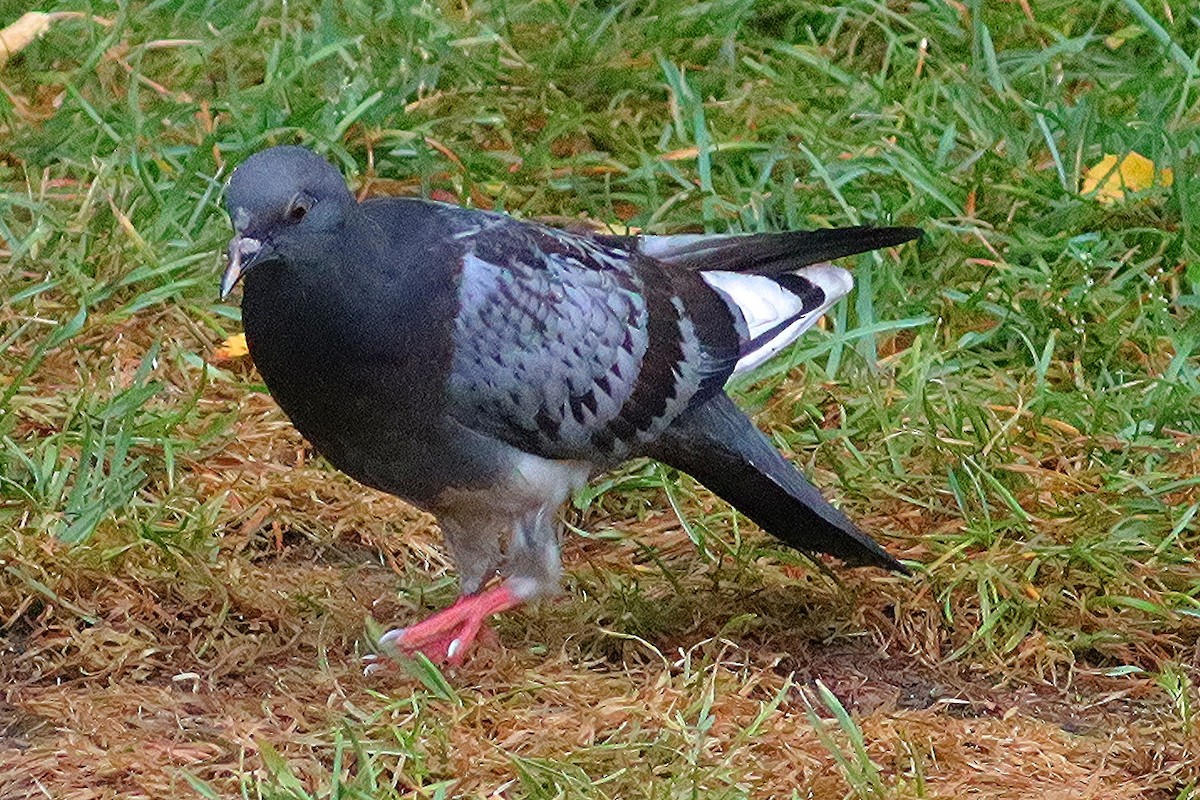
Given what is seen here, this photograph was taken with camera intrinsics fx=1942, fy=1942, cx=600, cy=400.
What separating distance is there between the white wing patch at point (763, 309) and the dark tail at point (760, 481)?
0.48ft

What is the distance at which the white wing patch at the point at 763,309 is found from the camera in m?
4.34

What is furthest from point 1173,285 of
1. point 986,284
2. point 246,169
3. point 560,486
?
point 246,169

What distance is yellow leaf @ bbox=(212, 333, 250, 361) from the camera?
5184mm

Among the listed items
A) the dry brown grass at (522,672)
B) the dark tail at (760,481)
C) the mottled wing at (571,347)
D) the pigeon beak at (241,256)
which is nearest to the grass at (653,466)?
the dry brown grass at (522,672)

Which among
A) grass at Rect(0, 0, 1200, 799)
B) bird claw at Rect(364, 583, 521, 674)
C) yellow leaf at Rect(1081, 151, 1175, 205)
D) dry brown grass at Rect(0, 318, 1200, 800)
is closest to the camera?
dry brown grass at Rect(0, 318, 1200, 800)

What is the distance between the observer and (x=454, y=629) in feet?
13.7

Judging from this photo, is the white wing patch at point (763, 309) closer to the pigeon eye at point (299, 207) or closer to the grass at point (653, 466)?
the grass at point (653, 466)

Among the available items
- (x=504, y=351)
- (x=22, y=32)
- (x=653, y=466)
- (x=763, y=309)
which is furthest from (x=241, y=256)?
(x=22, y=32)

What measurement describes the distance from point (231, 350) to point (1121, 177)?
8.38ft

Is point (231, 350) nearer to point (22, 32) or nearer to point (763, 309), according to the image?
point (763, 309)

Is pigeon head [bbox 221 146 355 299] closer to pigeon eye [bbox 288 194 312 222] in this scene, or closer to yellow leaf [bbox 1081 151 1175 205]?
pigeon eye [bbox 288 194 312 222]

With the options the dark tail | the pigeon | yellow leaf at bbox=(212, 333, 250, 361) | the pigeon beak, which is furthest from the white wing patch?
yellow leaf at bbox=(212, 333, 250, 361)

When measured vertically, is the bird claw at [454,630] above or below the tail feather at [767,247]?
below

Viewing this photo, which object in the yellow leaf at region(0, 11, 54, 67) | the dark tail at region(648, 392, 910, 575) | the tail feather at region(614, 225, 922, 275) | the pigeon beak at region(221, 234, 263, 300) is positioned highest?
the pigeon beak at region(221, 234, 263, 300)
